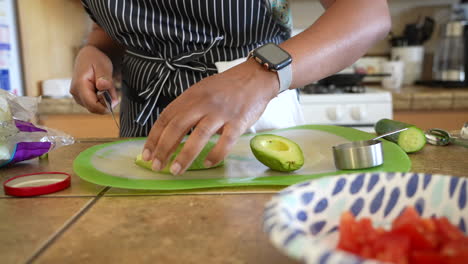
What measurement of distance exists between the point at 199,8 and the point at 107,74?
0.87 feet

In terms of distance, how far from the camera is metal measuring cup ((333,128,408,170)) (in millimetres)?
624

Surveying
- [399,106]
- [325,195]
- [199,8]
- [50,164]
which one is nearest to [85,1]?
[199,8]

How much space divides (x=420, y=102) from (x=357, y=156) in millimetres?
1408

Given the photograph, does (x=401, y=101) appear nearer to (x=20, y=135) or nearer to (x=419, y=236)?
(x=20, y=135)

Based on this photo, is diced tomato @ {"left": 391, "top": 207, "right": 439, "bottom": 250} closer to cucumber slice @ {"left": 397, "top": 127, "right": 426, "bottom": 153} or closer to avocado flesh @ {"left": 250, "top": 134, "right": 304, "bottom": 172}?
avocado flesh @ {"left": 250, "top": 134, "right": 304, "bottom": 172}

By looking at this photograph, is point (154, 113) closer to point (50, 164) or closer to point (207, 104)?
point (50, 164)

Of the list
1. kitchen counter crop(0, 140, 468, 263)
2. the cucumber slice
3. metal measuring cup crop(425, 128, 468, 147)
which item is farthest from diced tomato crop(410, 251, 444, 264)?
metal measuring cup crop(425, 128, 468, 147)

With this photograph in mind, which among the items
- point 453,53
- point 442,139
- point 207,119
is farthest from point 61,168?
point 453,53

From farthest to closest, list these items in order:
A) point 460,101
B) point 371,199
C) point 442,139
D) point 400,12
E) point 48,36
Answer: point 400,12, point 48,36, point 460,101, point 442,139, point 371,199

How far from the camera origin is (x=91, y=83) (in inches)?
38.5

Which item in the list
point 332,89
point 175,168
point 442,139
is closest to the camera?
point 175,168

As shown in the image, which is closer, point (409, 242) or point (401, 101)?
point (409, 242)

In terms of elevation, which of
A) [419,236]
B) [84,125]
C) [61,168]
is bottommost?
[84,125]

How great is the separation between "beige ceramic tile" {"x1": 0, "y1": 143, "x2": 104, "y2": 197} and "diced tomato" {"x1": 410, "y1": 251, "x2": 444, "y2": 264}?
0.42 m
